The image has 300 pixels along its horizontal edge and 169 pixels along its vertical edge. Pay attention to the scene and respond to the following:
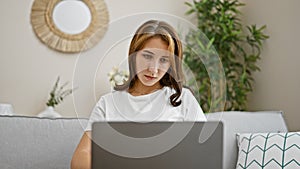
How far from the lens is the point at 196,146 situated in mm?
998

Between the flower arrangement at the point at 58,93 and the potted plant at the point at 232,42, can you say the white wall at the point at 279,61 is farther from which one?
the flower arrangement at the point at 58,93

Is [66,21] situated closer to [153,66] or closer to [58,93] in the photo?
[58,93]

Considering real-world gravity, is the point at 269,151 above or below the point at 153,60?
below

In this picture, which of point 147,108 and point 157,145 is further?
point 147,108

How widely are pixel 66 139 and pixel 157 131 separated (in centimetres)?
102

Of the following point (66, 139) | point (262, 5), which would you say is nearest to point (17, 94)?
point (66, 139)

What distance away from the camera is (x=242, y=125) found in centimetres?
232

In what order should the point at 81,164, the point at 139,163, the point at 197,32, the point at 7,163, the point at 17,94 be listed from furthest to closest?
the point at 17,94
the point at 7,163
the point at 81,164
the point at 197,32
the point at 139,163

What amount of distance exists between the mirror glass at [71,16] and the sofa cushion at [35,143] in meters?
1.58

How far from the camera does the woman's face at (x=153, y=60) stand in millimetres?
1061

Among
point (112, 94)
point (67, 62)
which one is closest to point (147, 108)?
point (112, 94)

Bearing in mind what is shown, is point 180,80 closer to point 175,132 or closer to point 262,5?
point 175,132

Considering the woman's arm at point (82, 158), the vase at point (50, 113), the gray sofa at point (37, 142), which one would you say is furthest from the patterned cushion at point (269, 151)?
the vase at point (50, 113)

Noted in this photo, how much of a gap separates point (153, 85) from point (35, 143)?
869 millimetres
